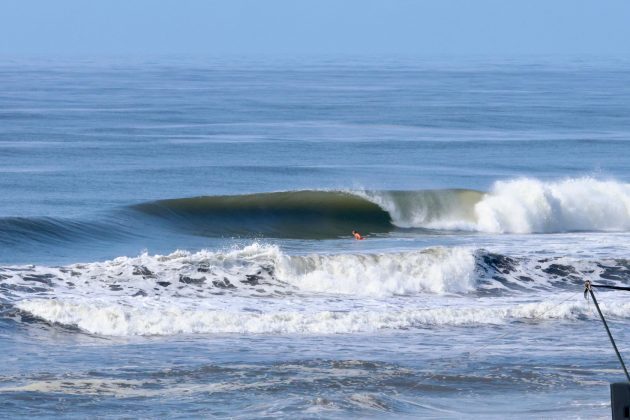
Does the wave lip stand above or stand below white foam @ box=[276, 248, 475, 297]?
above


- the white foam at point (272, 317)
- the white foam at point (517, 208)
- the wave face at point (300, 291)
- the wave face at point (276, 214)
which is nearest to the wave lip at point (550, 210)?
the white foam at point (517, 208)

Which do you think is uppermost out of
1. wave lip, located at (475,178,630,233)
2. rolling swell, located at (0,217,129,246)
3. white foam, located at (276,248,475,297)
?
wave lip, located at (475,178,630,233)

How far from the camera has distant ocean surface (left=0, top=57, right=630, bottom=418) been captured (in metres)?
14.3

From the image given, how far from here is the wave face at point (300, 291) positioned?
18.4m

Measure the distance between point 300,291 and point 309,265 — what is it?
1.15m

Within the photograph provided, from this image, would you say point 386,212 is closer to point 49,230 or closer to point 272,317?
point 49,230

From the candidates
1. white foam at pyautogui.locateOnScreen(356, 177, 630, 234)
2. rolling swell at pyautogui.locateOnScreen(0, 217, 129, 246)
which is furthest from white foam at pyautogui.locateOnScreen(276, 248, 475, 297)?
white foam at pyautogui.locateOnScreen(356, 177, 630, 234)

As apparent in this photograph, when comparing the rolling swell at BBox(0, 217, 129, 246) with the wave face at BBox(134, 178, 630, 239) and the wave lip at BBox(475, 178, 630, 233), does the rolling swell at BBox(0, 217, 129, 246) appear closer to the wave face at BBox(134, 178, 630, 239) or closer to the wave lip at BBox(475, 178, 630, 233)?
the wave face at BBox(134, 178, 630, 239)

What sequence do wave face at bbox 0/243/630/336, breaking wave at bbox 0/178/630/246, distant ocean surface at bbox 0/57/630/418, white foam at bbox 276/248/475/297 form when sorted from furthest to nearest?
breaking wave at bbox 0/178/630/246
white foam at bbox 276/248/475/297
wave face at bbox 0/243/630/336
distant ocean surface at bbox 0/57/630/418

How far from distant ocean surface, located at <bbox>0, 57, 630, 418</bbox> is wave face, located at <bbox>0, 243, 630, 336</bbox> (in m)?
0.05

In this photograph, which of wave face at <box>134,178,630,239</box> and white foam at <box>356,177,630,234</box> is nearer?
wave face at <box>134,178,630,239</box>

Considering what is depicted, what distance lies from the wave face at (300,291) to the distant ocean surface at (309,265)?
54 millimetres

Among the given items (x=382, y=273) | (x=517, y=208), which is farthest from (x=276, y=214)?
(x=382, y=273)

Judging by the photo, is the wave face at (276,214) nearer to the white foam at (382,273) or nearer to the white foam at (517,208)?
the white foam at (517,208)
